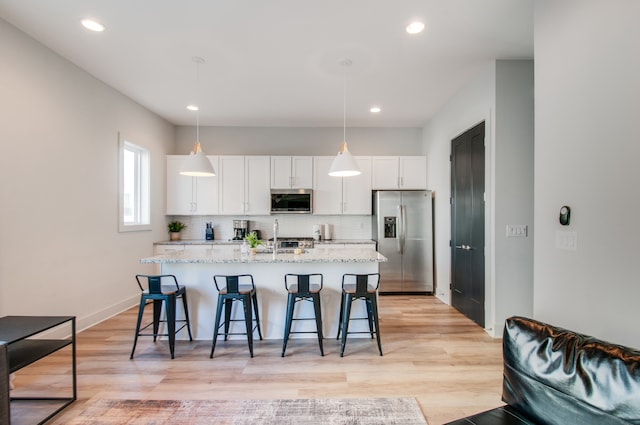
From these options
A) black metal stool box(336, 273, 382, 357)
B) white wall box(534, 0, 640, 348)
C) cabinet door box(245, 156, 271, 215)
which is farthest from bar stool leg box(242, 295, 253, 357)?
cabinet door box(245, 156, 271, 215)

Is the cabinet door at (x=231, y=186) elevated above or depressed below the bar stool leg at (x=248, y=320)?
above

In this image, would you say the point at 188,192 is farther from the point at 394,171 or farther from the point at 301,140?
the point at 394,171

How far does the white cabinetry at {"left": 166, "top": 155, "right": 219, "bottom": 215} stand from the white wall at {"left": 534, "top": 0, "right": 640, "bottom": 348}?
4616 millimetres

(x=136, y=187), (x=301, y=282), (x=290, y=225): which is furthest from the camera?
(x=290, y=225)

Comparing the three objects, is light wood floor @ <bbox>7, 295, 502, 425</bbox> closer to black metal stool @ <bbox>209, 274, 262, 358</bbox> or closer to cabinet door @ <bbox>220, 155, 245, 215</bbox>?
black metal stool @ <bbox>209, 274, 262, 358</bbox>

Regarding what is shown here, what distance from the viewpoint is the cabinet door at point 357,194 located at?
533 centimetres

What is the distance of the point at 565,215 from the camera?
1.92 meters

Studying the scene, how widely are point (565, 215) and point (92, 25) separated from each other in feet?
12.8

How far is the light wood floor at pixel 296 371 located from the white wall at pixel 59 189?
1.98ft

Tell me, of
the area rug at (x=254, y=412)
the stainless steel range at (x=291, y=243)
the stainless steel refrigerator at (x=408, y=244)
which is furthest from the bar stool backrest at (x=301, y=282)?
the stainless steel refrigerator at (x=408, y=244)

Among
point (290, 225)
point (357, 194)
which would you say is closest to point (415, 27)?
point (357, 194)

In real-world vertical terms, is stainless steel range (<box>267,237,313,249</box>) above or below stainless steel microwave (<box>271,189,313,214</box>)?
below

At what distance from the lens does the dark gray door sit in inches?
138

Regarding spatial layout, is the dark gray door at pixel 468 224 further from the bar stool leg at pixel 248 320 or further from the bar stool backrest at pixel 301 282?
the bar stool leg at pixel 248 320
